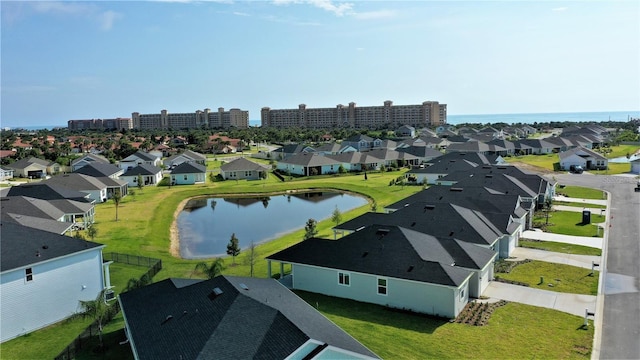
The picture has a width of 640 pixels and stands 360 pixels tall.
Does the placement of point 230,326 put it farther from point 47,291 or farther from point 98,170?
point 98,170

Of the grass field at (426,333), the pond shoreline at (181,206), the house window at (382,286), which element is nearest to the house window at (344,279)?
the grass field at (426,333)

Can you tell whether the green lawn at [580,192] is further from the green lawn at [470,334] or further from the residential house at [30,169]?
the residential house at [30,169]

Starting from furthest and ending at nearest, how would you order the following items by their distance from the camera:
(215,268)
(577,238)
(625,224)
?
Result: (625,224), (577,238), (215,268)

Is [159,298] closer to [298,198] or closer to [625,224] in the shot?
[625,224]

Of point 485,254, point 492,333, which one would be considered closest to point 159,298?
point 492,333

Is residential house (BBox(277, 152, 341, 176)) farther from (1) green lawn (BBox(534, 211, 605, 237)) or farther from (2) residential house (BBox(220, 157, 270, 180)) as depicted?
(1) green lawn (BBox(534, 211, 605, 237))

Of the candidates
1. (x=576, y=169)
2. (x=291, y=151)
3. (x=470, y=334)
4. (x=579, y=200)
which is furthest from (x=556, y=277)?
(x=291, y=151)
